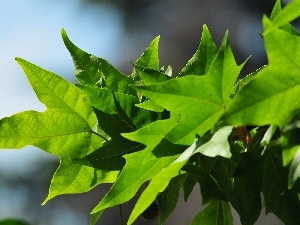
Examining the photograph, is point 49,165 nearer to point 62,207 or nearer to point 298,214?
point 62,207

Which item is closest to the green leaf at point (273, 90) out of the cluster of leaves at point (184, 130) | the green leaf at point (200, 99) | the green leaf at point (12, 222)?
the cluster of leaves at point (184, 130)

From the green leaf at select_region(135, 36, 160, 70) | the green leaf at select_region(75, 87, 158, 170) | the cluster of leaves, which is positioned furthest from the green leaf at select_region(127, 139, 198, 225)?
the green leaf at select_region(135, 36, 160, 70)

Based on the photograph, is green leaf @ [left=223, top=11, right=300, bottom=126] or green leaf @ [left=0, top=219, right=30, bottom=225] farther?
Result: green leaf @ [left=0, top=219, right=30, bottom=225]

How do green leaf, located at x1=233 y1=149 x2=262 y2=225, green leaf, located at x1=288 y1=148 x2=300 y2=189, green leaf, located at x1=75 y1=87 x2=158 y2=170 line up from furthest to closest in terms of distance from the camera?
green leaf, located at x1=75 y1=87 x2=158 y2=170 < green leaf, located at x1=233 y1=149 x2=262 y2=225 < green leaf, located at x1=288 y1=148 x2=300 y2=189

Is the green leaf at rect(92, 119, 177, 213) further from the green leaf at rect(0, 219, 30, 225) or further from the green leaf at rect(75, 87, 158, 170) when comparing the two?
the green leaf at rect(0, 219, 30, 225)

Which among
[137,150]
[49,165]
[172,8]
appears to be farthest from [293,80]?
[172,8]

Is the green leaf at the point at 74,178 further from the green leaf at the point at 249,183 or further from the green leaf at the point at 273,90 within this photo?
the green leaf at the point at 273,90
